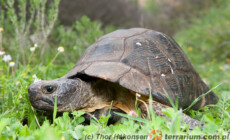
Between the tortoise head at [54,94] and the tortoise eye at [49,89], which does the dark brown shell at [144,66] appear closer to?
the tortoise head at [54,94]

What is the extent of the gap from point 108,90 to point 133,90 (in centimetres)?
36

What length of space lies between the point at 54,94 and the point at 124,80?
55 cm

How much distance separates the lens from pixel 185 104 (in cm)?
231

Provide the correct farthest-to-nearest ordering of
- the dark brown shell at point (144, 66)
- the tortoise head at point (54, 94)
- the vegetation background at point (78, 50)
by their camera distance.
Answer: the dark brown shell at point (144, 66) → the tortoise head at point (54, 94) → the vegetation background at point (78, 50)

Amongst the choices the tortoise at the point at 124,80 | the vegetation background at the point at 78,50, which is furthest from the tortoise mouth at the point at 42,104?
the vegetation background at the point at 78,50

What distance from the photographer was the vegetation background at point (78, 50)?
1.50m

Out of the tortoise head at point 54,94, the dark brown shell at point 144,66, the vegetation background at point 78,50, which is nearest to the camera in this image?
the vegetation background at point 78,50

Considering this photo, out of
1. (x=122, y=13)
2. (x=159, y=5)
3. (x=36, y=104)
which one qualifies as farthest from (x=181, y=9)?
(x=36, y=104)

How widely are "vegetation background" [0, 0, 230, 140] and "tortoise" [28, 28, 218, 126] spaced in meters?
0.17

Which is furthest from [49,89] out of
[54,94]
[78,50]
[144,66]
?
[78,50]

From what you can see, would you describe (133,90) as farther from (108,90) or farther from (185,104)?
(185,104)

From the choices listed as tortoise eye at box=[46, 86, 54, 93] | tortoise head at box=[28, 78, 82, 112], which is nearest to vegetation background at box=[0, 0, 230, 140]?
tortoise head at box=[28, 78, 82, 112]

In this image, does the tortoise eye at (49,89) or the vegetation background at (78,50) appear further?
the tortoise eye at (49,89)

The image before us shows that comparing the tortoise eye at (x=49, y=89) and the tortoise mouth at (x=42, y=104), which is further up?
the tortoise eye at (x=49, y=89)
